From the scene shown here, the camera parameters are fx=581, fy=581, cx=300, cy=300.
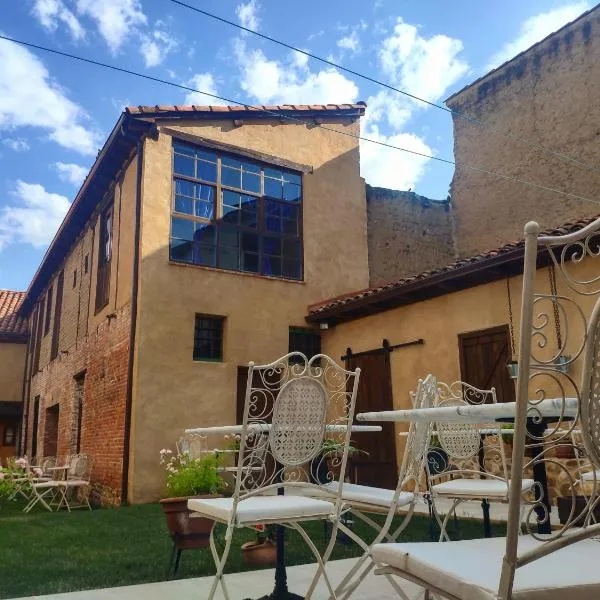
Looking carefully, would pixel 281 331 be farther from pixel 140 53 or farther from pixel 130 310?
pixel 140 53

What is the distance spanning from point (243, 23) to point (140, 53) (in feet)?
3.99

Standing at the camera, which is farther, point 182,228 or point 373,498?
point 182,228

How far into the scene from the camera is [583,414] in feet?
3.30

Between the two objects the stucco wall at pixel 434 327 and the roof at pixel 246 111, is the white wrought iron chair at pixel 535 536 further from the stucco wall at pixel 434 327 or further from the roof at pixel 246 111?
the roof at pixel 246 111

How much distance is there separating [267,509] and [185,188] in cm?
843

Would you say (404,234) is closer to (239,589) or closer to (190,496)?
(190,496)

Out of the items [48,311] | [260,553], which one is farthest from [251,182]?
[48,311]

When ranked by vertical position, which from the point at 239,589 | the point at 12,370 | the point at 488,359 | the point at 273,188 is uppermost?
the point at 273,188

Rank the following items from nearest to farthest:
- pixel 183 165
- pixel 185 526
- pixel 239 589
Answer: pixel 239 589, pixel 185 526, pixel 183 165

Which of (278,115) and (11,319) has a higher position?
(278,115)

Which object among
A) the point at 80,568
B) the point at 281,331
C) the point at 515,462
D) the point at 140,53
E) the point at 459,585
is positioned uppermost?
the point at 140,53

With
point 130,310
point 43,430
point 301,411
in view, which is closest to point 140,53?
point 130,310

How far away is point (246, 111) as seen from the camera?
10.6 metres

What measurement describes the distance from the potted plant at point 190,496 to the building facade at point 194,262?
145 inches
